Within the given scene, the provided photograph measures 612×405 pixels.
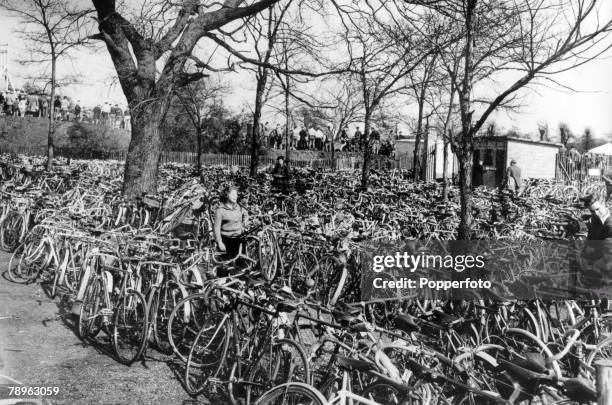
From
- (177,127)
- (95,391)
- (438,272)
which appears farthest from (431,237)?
(177,127)

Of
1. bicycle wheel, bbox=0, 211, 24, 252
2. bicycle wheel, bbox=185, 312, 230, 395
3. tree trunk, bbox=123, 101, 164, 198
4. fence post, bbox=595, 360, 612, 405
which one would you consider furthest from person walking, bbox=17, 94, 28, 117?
fence post, bbox=595, 360, 612, 405

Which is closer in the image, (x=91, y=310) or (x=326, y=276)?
(x=91, y=310)

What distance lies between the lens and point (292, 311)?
→ 3.78 m

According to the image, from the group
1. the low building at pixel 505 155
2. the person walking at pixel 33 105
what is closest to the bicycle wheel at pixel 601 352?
the low building at pixel 505 155

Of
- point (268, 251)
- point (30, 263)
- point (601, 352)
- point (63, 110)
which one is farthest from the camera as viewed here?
point (63, 110)

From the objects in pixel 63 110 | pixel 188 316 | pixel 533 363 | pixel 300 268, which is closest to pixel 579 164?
pixel 300 268

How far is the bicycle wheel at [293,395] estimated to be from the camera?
2980 millimetres

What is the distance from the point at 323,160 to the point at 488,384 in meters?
26.7

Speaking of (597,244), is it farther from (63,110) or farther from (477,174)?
(63,110)

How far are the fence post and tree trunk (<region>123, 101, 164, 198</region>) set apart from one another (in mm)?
7845

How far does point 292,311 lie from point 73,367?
6.98 ft

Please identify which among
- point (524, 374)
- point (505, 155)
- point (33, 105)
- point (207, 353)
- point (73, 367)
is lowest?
point (73, 367)

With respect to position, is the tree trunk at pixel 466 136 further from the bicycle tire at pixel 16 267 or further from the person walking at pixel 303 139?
the person walking at pixel 303 139

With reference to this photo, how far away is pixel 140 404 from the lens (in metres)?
4.13
